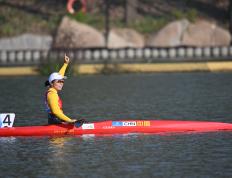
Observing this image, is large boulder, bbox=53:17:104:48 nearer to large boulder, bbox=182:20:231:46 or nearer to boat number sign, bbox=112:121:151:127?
large boulder, bbox=182:20:231:46

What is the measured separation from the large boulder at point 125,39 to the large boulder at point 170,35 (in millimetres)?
868

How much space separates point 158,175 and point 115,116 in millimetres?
14264

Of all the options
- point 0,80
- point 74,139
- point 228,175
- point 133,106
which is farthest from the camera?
point 0,80

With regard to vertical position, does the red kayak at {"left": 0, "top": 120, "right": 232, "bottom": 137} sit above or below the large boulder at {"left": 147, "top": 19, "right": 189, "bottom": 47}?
below

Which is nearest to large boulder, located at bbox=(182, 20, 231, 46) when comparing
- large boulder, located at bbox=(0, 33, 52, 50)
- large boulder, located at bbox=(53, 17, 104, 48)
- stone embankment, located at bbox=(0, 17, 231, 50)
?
stone embankment, located at bbox=(0, 17, 231, 50)

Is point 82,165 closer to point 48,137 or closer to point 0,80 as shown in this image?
point 48,137

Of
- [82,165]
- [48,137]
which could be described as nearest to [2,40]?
[48,137]

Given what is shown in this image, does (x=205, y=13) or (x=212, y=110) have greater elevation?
(x=205, y=13)

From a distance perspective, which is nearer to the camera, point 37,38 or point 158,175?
point 158,175

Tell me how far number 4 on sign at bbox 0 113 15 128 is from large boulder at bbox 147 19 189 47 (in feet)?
121

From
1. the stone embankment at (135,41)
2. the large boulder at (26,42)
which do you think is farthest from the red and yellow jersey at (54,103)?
the large boulder at (26,42)

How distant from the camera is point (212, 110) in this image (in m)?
37.3

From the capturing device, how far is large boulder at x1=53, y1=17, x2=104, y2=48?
66.2m

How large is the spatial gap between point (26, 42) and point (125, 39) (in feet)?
25.6
